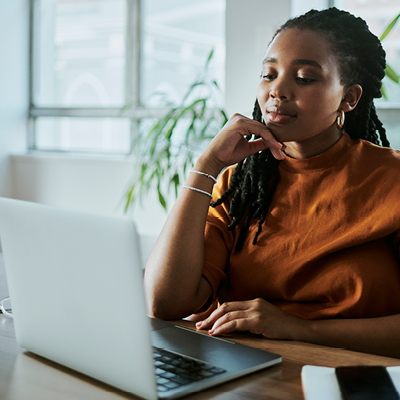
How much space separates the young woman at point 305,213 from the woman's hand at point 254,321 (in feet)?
0.10

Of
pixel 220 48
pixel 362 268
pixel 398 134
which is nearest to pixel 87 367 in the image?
pixel 362 268

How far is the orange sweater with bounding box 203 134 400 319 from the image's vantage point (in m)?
1.15

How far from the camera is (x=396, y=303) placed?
3.84ft

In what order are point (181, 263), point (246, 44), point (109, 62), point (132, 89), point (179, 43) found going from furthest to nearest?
point (109, 62) → point (132, 89) → point (179, 43) → point (246, 44) → point (181, 263)

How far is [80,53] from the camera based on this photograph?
4.40 meters

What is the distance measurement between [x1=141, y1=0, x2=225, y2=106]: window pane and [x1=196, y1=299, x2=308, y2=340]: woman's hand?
281cm

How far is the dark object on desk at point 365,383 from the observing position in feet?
2.14

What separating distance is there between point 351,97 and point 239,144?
29cm

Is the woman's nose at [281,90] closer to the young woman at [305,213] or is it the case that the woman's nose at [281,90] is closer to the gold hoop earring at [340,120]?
the young woman at [305,213]

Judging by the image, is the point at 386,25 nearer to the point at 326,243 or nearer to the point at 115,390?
the point at 326,243

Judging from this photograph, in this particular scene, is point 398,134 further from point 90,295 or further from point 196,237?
point 90,295

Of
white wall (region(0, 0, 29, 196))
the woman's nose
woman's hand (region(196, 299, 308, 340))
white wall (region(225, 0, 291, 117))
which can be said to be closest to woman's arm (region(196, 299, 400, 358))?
woman's hand (region(196, 299, 308, 340))

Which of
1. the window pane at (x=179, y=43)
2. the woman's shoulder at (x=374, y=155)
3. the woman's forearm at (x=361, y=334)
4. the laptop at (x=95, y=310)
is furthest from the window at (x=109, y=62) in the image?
the laptop at (x=95, y=310)

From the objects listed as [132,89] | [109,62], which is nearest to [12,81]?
[109,62]
